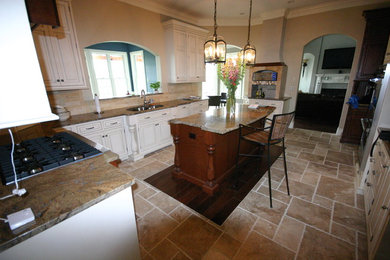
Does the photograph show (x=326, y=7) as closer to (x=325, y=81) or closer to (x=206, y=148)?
(x=325, y=81)

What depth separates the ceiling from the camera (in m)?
4.07

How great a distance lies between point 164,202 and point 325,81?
854 centimetres

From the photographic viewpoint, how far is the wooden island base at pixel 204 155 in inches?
95.6

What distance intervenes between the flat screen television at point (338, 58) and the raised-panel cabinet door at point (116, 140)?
839 cm

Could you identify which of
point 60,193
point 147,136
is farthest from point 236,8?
point 60,193

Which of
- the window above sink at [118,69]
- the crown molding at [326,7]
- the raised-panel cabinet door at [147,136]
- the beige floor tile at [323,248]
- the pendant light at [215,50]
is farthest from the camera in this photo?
the window above sink at [118,69]

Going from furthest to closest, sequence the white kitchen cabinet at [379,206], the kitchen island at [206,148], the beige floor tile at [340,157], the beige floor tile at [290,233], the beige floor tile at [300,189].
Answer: the beige floor tile at [340,157]
the beige floor tile at [300,189]
the kitchen island at [206,148]
the beige floor tile at [290,233]
the white kitchen cabinet at [379,206]

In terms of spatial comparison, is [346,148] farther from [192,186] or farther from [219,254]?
[219,254]

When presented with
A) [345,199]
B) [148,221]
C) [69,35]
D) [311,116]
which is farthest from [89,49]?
[311,116]

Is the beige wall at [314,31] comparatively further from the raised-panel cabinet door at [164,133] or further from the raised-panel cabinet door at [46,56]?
the raised-panel cabinet door at [46,56]

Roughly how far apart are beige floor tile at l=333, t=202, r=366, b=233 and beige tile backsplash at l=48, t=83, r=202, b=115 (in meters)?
3.96

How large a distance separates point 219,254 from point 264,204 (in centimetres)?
94

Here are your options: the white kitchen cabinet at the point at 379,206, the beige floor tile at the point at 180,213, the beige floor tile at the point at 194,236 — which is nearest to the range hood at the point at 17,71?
the beige floor tile at the point at 194,236

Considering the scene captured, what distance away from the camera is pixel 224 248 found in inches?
68.2
